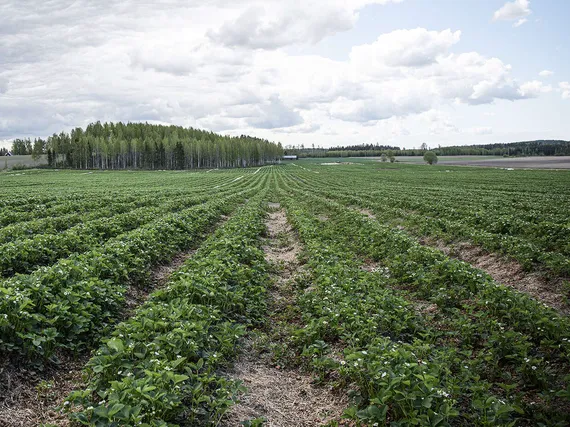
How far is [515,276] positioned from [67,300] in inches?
431

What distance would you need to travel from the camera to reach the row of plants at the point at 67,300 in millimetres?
5949

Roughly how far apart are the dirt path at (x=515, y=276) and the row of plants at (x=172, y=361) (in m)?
6.63

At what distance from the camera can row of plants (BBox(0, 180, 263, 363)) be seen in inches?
234

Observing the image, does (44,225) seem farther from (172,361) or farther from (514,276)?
(514,276)

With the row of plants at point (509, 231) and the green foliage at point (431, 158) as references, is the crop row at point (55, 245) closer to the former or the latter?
the row of plants at point (509, 231)

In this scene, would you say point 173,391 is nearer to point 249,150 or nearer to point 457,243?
point 457,243

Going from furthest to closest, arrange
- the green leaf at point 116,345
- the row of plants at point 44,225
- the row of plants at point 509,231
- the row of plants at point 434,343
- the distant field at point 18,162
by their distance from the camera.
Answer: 1. the distant field at point 18,162
2. the row of plants at point 44,225
3. the row of plants at point 509,231
4. the green leaf at point 116,345
5. the row of plants at point 434,343

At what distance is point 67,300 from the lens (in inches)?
273

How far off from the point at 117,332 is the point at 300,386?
9.40 feet

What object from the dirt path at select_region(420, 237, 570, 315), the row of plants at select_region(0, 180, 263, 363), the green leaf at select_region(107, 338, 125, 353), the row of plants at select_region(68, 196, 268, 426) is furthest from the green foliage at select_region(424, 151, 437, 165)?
the green leaf at select_region(107, 338, 125, 353)

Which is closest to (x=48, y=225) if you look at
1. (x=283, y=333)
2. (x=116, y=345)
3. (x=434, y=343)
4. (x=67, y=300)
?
(x=67, y=300)

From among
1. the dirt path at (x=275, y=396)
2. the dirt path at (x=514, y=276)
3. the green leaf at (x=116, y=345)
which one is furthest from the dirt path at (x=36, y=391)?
the dirt path at (x=514, y=276)

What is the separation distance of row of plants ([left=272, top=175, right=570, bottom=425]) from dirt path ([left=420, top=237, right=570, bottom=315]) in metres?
1.72

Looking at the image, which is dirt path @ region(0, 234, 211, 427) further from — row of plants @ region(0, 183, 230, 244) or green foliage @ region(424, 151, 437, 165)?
green foliage @ region(424, 151, 437, 165)
